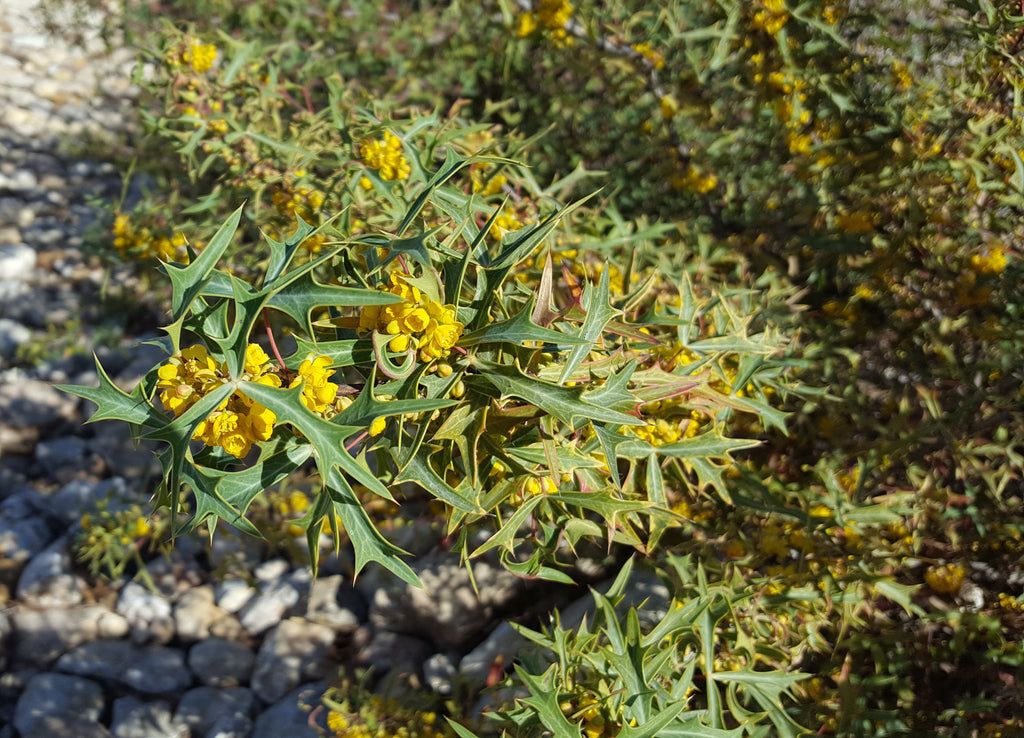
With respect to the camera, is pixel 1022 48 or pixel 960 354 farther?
pixel 960 354

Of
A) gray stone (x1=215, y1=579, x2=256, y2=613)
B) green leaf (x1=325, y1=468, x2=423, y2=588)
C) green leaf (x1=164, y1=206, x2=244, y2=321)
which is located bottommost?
gray stone (x1=215, y1=579, x2=256, y2=613)

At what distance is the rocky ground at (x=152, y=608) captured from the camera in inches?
112

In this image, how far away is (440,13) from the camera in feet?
17.3

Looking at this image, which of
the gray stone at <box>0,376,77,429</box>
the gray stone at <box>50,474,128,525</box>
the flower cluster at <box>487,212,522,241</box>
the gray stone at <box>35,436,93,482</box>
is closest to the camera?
the flower cluster at <box>487,212,522,241</box>

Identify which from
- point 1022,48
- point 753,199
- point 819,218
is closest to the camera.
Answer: point 1022,48

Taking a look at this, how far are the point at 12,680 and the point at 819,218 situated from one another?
3.80 metres

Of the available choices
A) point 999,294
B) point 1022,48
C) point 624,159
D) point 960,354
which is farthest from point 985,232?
point 624,159

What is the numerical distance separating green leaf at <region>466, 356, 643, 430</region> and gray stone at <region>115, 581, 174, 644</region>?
2.76 meters

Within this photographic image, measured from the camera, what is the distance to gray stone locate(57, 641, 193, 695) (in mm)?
2967

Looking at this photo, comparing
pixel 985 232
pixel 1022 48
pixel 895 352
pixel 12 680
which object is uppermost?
pixel 1022 48

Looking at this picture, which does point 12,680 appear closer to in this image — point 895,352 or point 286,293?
point 286,293

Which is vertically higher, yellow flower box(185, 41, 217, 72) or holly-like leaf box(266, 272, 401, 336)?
holly-like leaf box(266, 272, 401, 336)

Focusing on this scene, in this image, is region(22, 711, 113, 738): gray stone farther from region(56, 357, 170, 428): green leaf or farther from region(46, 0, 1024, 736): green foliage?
region(56, 357, 170, 428): green leaf

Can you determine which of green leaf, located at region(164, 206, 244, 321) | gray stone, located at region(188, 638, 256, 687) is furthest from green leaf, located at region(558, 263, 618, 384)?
gray stone, located at region(188, 638, 256, 687)
